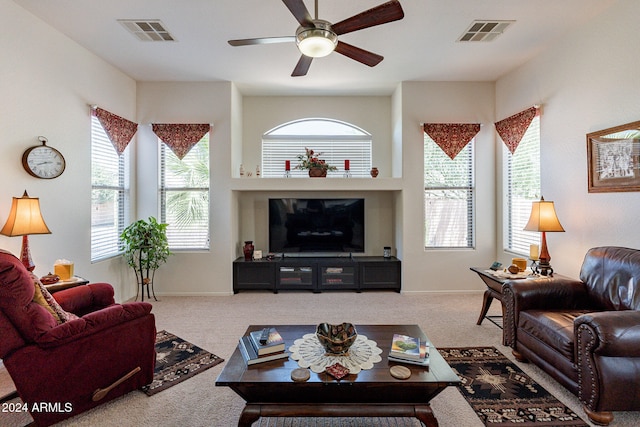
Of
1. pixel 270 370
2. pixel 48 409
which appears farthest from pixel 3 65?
pixel 270 370

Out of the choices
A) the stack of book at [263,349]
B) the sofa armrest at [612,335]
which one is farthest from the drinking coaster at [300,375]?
the sofa armrest at [612,335]

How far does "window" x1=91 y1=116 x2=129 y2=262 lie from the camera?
3965mm

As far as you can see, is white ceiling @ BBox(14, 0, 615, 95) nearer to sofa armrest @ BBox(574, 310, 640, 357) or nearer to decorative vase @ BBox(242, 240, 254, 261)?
decorative vase @ BBox(242, 240, 254, 261)

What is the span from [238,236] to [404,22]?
12.4 feet

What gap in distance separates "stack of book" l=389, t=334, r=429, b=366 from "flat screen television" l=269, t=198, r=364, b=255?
3.09 meters

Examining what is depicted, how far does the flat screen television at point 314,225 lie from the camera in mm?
5070

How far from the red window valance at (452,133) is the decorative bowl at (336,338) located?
3722mm

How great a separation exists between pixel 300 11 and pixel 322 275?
367 cm

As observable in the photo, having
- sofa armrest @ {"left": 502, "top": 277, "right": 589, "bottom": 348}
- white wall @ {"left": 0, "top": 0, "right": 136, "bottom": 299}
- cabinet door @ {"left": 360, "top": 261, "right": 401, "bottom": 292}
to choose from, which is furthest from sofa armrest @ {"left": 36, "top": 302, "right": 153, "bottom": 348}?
cabinet door @ {"left": 360, "top": 261, "right": 401, "bottom": 292}

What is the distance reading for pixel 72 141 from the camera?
355 cm

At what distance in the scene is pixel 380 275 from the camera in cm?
489

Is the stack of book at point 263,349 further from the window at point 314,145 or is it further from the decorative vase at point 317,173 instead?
the window at point 314,145

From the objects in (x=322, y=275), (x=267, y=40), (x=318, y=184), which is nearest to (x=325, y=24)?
(x=267, y=40)

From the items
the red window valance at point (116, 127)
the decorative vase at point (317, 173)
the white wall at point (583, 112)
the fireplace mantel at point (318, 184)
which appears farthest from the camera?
the decorative vase at point (317, 173)
